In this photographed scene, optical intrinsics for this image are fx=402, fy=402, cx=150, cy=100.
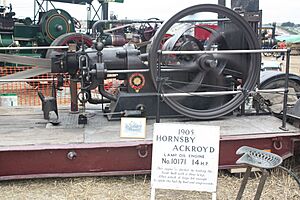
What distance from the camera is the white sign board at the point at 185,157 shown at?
307 cm

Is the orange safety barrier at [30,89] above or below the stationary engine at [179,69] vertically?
below

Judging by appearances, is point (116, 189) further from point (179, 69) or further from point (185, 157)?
point (179, 69)

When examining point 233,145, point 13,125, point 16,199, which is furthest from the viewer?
point 13,125

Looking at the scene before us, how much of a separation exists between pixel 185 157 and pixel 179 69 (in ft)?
5.19

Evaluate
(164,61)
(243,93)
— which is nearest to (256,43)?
(243,93)

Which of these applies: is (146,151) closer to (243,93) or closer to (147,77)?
(147,77)

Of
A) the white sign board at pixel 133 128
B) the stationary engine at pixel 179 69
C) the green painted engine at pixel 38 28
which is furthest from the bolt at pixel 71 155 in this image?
the green painted engine at pixel 38 28

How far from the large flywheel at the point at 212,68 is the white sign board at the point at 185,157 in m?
1.05

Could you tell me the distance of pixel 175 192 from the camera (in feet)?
12.1

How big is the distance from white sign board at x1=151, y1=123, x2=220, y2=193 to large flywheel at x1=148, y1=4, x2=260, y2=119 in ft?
3.46

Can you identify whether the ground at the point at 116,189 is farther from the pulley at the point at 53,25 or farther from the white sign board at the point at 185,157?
the pulley at the point at 53,25

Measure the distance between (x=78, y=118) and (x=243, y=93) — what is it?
180 centimetres

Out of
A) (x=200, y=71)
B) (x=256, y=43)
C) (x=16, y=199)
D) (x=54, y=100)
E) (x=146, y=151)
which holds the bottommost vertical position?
(x=16, y=199)

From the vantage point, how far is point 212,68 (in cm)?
433
